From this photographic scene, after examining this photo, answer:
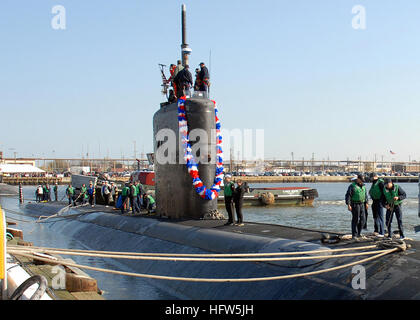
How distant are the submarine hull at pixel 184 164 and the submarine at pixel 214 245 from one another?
0.03 m

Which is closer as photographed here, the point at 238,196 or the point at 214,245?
the point at 214,245

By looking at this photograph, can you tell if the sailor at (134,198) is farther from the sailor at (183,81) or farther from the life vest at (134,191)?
the sailor at (183,81)

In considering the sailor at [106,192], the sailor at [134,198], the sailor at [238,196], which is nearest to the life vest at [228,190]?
the sailor at [238,196]

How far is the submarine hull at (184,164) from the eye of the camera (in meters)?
11.9

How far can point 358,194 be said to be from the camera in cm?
873

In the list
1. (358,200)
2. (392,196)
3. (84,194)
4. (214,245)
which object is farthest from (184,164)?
(84,194)

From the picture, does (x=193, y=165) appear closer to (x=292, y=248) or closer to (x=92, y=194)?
(x=292, y=248)

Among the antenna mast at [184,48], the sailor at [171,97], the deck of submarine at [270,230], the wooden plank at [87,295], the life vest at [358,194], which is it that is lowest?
the wooden plank at [87,295]

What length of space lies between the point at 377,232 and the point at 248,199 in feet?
88.8

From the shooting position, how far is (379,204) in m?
9.16

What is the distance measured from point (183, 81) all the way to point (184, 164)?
232 centimetres
